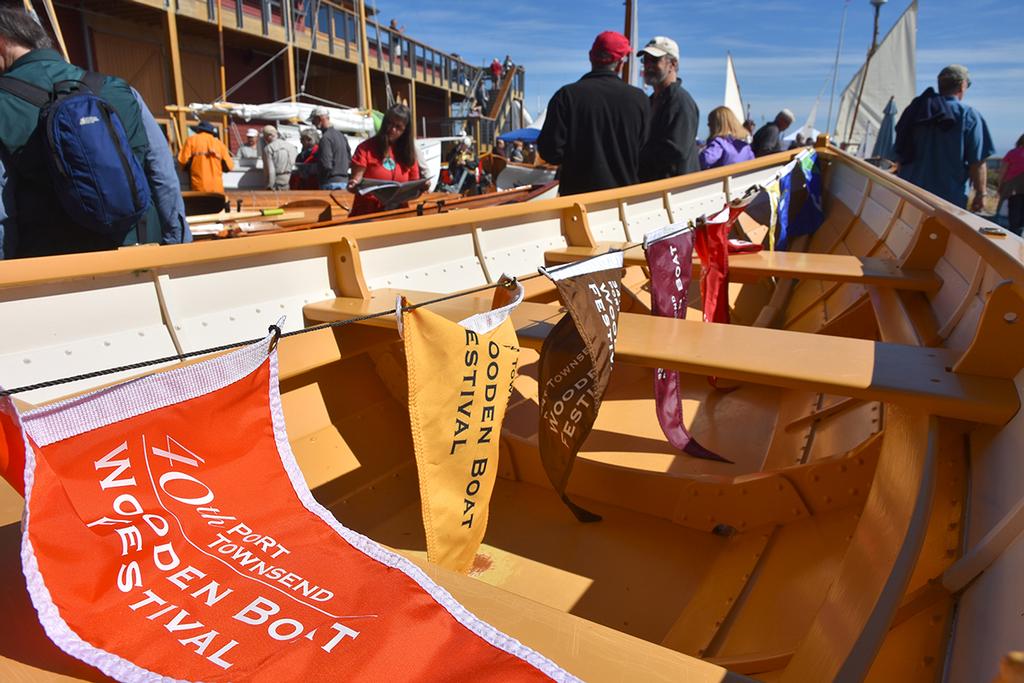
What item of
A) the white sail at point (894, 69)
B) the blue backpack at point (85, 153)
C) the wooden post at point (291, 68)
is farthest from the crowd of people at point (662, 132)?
the wooden post at point (291, 68)

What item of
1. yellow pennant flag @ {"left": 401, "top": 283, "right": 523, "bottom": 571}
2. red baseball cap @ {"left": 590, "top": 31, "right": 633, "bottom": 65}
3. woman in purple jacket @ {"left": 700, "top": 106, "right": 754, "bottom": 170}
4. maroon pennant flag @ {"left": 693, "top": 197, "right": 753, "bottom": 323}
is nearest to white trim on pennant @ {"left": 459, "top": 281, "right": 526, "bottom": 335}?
yellow pennant flag @ {"left": 401, "top": 283, "right": 523, "bottom": 571}

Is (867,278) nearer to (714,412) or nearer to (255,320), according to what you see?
(714,412)

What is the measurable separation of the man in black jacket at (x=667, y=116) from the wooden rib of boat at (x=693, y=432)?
1317mm

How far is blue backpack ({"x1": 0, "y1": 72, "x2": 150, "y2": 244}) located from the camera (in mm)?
2193

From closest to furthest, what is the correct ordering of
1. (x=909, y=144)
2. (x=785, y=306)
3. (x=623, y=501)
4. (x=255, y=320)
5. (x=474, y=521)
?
(x=474, y=521) → (x=255, y=320) → (x=623, y=501) → (x=785, y=306) → (x=909, y=144)

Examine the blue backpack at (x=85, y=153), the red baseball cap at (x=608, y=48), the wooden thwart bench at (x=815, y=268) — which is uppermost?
the red baseball cap at (x=608, y=48)

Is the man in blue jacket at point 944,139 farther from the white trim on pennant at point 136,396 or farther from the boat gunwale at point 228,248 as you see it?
the white trim on pennant at point 136,396

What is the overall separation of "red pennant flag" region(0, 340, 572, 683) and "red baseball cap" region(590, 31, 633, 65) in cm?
337

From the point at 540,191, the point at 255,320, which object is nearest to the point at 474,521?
the point at 255,320

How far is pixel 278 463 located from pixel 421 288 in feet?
4.92

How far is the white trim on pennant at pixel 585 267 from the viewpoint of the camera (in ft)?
5.89

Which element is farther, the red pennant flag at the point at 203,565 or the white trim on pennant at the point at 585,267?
the white trim on pennant at the point at 585,267

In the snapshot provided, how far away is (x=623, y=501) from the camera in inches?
98.3

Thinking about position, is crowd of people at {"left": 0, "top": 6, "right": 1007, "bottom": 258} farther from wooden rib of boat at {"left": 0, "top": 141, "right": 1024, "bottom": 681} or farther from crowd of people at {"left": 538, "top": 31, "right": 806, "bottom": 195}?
wooden rib of boat at {"left": 0, "top": 141, "right": 1024, "bottom": 681}
